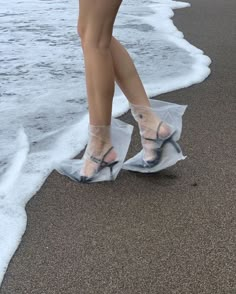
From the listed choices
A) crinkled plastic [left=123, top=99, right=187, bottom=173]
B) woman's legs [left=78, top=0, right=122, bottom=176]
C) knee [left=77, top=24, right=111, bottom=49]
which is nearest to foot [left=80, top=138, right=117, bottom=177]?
woman's legs [left=78, top=0, right=122, bottom=176]

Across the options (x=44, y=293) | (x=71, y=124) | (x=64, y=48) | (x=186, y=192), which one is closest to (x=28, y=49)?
(x=64, y=48)

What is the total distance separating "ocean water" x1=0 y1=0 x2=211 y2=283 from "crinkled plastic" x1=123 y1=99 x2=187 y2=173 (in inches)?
11.6

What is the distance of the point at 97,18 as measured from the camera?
155cm

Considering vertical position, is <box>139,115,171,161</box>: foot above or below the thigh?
below

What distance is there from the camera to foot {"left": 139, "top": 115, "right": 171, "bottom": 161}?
1801 millimetres

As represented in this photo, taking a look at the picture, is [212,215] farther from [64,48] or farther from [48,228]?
[64,48]

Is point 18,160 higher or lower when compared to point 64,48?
higher

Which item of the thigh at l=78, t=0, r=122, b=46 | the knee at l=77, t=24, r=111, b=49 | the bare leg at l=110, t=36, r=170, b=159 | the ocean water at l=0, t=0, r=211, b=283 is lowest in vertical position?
the ocean water at l=0, t=0, r=211, b=283

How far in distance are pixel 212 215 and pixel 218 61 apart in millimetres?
2103

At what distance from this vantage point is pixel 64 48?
12.7 feet

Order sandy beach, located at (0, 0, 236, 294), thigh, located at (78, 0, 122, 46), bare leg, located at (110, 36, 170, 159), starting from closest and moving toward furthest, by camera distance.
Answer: sandy beach, located at (0, 0, 236, 294)
thigh, located at (78, 0, 122, 46)
bare leg, located at (110, 36, 170, 159)

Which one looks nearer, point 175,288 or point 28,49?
point 175,288

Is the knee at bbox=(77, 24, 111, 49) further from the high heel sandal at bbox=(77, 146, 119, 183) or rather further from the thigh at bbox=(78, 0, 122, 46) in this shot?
the high heel sandal at bbox=(77, 146, 119, 183)

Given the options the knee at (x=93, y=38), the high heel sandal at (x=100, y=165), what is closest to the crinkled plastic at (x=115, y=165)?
the high heel sandal at (x=100, y=165)
